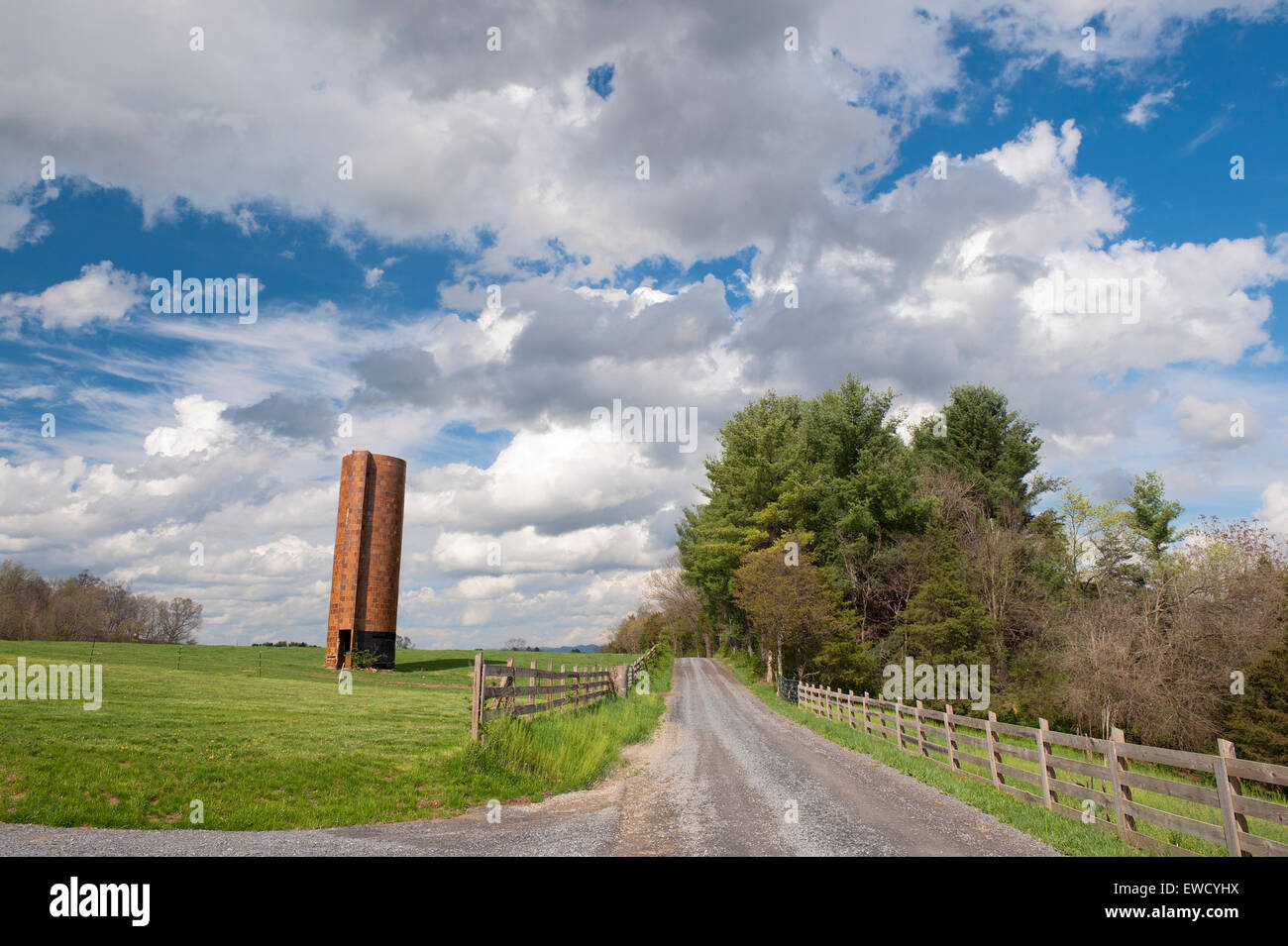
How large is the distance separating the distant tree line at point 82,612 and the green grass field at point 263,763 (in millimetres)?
58483

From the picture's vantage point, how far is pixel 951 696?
32.3 metres

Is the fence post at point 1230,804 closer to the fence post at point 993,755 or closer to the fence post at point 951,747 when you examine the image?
the fence post at point 993,755

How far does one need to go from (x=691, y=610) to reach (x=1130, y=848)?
262 feet

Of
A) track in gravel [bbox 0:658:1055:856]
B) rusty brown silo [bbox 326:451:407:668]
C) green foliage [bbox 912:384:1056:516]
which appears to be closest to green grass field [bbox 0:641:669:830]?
track in gravel [bbox 0:658:1055:856]

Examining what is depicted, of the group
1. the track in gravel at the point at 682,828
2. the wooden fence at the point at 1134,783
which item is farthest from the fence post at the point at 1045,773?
the track in gravel at the point at 682,828

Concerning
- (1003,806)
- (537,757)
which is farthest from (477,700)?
(1003,806)

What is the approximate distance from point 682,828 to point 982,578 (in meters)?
34.5

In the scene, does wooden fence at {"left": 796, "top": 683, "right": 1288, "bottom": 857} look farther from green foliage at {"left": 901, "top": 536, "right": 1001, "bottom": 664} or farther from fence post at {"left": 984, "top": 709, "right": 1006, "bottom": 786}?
green foliage at {"left": 901, "top": 536, "right": 1001, "bottom": 664}

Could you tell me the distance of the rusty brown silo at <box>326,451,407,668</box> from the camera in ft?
145

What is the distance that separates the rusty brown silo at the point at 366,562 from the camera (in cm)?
4416

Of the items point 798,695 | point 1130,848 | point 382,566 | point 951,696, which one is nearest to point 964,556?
point 951,696

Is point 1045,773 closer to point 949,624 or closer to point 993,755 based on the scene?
point 993,755

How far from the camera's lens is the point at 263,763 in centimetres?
1012
